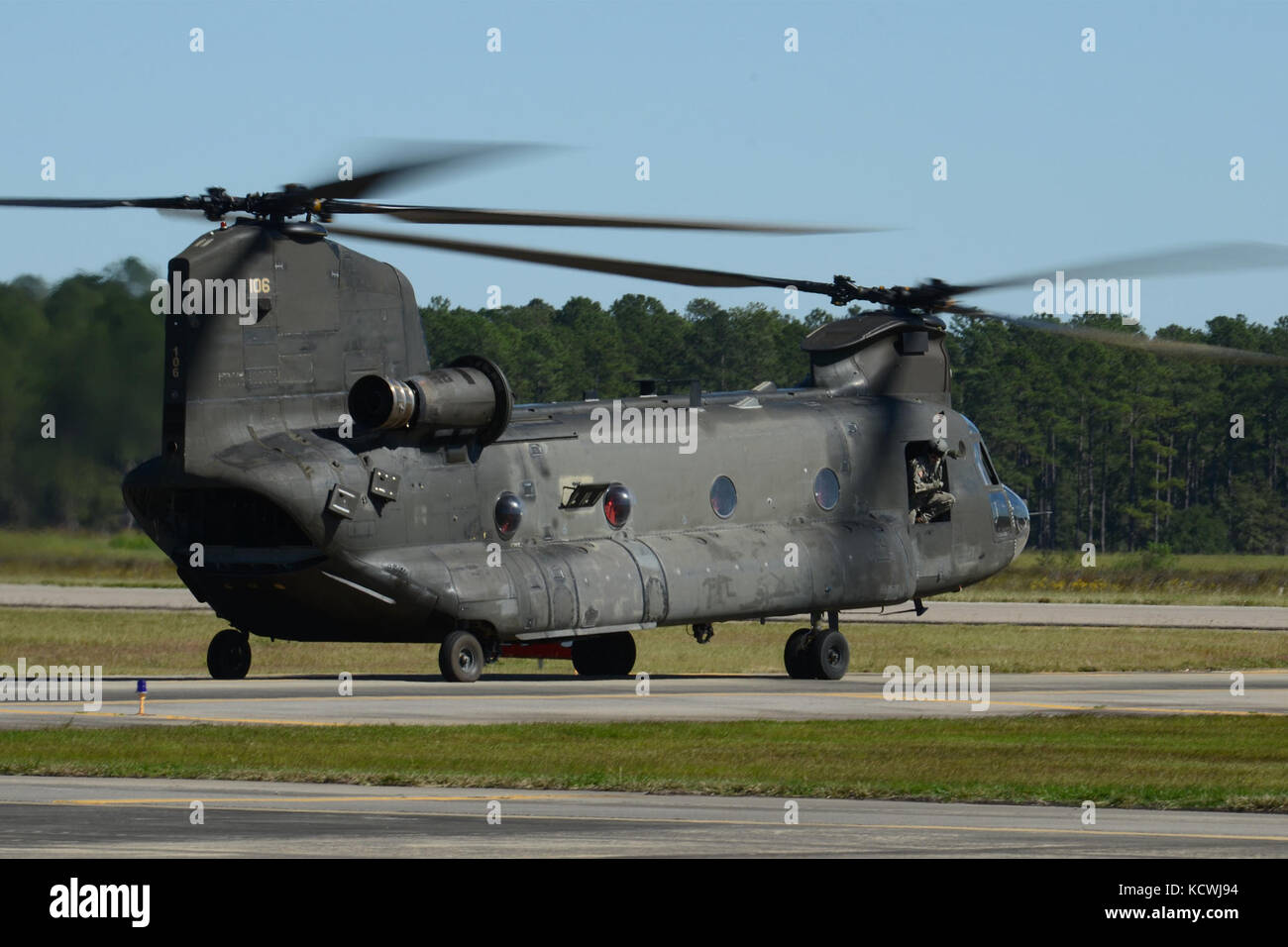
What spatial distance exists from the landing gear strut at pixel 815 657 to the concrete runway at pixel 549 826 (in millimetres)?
17683

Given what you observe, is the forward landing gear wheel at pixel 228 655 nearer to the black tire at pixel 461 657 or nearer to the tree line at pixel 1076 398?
the black tire at pixel 461 657

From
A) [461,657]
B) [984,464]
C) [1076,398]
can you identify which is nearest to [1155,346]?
[984,464]

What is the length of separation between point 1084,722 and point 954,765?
20.3ft

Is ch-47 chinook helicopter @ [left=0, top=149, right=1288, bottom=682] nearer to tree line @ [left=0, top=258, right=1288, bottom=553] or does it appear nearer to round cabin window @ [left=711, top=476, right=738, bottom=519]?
round cabin window @ [left=711, top=476, right=738, bottom=519]

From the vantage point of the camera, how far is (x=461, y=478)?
1335 inches

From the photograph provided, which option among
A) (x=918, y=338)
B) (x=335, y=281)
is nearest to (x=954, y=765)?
(x=335, y=281)

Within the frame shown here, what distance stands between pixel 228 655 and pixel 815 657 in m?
10.3

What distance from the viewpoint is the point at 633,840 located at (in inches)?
663

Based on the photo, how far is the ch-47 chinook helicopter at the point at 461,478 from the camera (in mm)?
31547

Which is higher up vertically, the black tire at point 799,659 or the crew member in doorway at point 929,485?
the crew member in doorway at point 929,485

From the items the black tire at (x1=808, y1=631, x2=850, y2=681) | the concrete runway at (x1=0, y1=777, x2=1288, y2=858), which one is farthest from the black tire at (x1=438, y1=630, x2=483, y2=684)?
the concrete runway at (x1=0, y1=777, x2=1288, y2=858)

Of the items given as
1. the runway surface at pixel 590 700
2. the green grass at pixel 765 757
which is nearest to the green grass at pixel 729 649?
the runway surface at pixel 590 700

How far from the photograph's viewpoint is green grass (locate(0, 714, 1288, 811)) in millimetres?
21203
